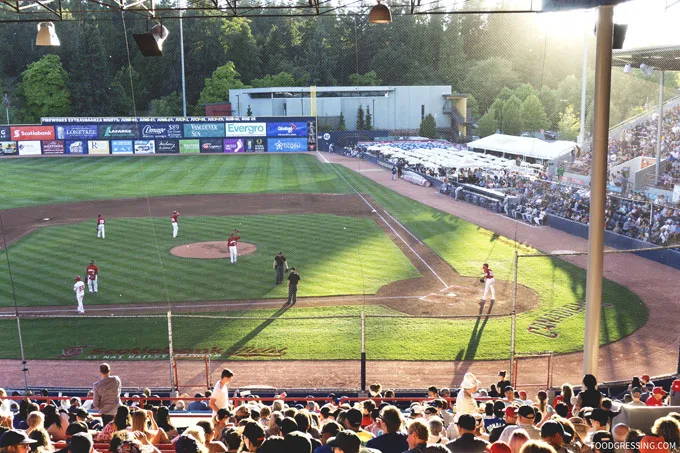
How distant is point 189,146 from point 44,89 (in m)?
29.7

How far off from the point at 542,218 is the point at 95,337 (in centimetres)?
2237

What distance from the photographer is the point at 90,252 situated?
94.0 ft

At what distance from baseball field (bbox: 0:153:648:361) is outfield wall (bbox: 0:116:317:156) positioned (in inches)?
805

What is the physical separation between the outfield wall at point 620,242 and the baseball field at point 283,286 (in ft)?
9.88

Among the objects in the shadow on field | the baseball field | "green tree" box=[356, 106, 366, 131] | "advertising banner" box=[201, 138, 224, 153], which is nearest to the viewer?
the shadow on field

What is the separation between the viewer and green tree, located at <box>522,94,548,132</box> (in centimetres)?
6316

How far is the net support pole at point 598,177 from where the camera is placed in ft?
35.9

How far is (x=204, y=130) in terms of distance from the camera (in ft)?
211

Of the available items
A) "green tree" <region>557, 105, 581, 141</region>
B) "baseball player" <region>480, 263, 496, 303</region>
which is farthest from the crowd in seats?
"green tree" <region>557, 105, 581, 141</region>

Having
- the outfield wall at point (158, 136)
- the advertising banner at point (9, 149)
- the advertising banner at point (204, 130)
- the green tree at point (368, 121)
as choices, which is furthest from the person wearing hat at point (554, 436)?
the green tree at point (368, 121)

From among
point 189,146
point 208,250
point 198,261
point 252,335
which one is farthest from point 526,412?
point 189,146

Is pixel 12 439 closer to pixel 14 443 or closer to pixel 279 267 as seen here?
pixel 14 443

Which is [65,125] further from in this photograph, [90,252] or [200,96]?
[90,252]

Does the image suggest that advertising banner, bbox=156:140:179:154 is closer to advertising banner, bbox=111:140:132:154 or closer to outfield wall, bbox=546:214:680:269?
advertising banner, bbox=111:140:132:154
